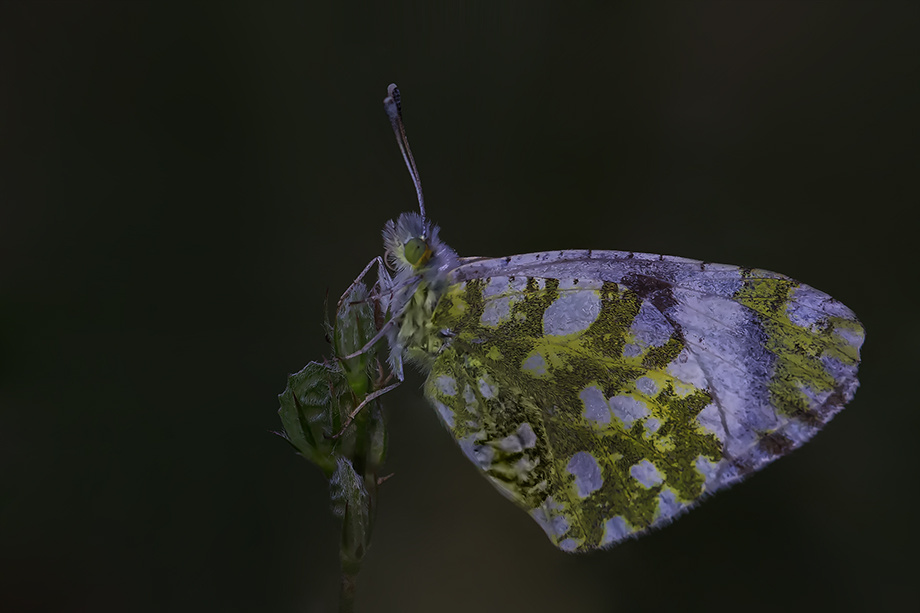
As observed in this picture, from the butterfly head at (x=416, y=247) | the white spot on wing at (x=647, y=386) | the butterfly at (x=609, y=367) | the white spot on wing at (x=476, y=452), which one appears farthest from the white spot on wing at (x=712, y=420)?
the butterfly head at (x=416, y=247)

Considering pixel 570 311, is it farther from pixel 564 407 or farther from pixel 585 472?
pixel 585 472

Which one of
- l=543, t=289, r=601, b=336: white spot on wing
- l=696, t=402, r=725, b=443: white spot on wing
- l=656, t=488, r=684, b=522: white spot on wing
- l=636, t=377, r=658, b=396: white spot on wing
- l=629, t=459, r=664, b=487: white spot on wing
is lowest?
l=656, t=488, r=684, b=522: white spot on wing

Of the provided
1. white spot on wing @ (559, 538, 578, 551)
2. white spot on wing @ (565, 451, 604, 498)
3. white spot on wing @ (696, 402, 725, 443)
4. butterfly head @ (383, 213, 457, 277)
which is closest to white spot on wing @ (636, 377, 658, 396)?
white spot on wing @ (696, 402, 725, 443)

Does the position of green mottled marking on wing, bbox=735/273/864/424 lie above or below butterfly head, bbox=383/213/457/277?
below

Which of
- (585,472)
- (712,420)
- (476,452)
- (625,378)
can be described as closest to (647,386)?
(625,378)

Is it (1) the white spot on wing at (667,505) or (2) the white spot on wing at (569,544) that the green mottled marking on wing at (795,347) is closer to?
(1) the white spot on wing at (667,505)

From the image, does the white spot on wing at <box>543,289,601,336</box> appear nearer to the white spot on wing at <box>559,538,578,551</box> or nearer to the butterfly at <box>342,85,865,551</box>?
the butterfly at <box>342,85,865,551</box>

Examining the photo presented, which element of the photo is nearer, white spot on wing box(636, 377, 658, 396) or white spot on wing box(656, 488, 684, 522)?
white spot on wing box(656, 488, 684, 522)
